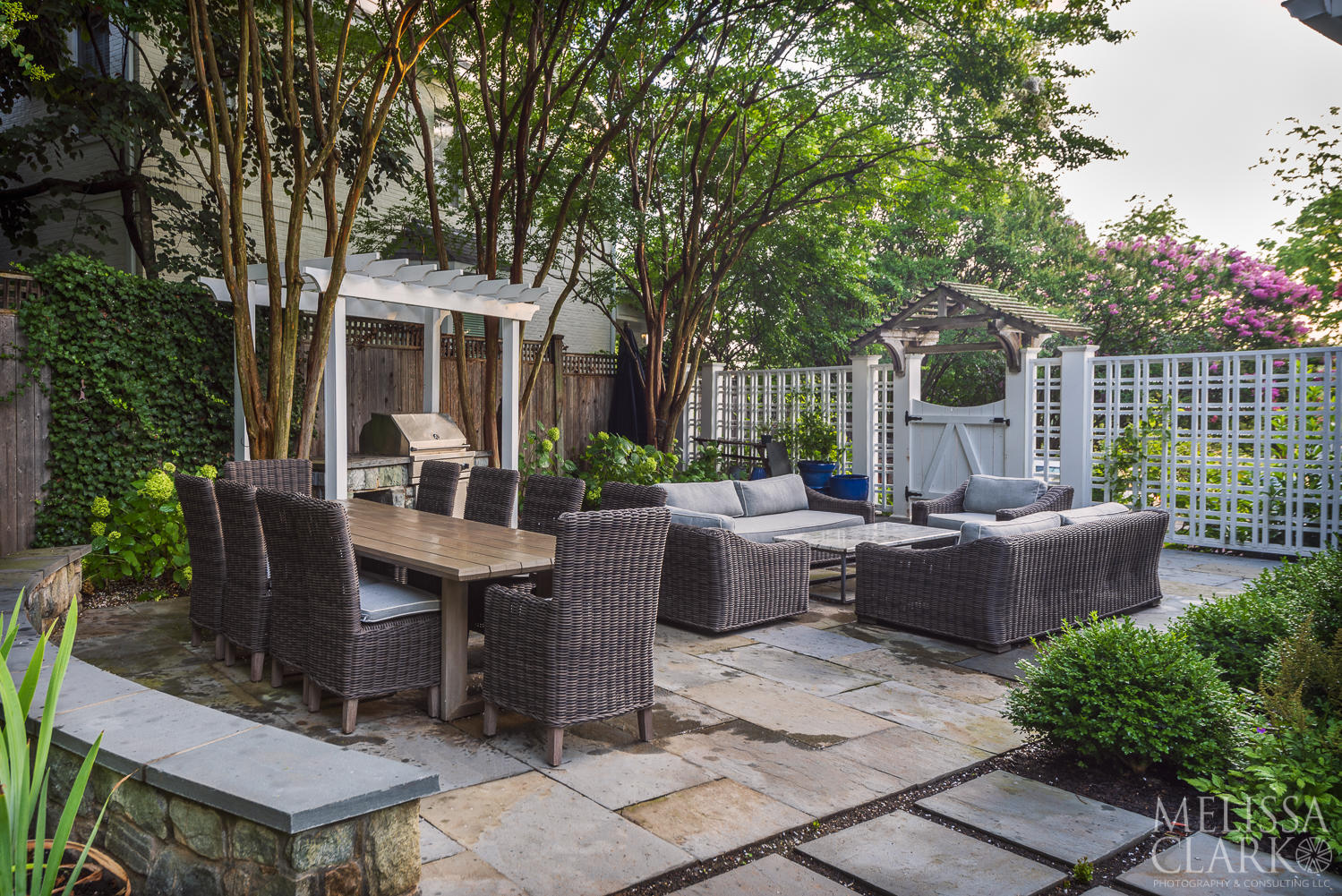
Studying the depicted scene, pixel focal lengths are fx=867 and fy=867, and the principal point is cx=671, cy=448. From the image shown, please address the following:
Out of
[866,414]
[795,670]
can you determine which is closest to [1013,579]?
[795,670]

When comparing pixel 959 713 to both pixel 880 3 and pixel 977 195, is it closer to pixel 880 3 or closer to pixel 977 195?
pixel 880 3

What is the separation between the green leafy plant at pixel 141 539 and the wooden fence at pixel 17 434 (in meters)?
0.43

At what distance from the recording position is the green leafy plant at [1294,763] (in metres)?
2.47

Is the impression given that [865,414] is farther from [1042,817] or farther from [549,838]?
[549,838]

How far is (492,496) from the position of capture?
16.8 ft

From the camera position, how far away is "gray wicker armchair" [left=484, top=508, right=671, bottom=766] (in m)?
3.13

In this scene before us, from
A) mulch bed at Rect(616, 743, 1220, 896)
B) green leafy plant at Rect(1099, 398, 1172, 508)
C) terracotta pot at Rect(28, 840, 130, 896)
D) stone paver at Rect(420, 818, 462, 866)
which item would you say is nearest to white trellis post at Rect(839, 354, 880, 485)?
green leafy plant at Rect(1099, 398, 1172, 508)

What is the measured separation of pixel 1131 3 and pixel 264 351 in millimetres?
7557

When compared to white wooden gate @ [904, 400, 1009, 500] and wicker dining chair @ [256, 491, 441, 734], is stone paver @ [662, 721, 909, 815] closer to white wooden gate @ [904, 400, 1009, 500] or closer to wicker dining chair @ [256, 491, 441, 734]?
wicker dining chair @ [256, 491, 441, 734]

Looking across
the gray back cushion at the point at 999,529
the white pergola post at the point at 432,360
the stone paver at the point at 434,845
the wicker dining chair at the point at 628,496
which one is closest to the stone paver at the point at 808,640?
the gray back cushion at the point at 999,529

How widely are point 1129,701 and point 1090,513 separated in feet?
9.56

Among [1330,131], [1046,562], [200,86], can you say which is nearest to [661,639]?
[1046,562]

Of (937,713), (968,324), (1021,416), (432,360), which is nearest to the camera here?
(937,713)

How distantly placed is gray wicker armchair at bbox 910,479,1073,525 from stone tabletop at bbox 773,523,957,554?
1.34 ft
